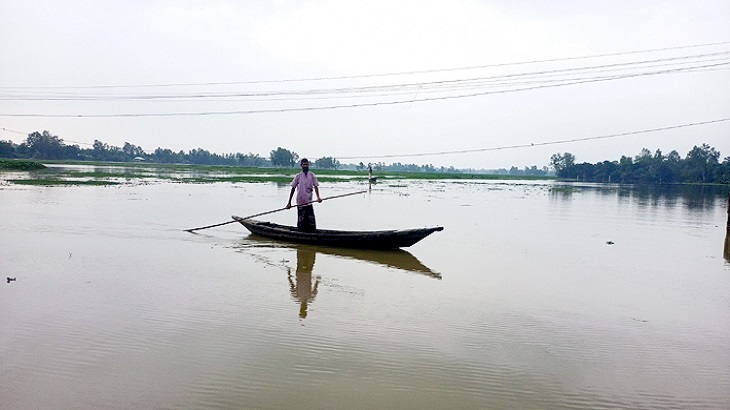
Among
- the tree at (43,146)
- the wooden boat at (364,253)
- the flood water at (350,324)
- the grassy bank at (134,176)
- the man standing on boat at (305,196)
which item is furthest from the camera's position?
the tree at (43,146)

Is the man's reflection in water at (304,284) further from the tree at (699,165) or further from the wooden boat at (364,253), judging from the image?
the tree at (699,165)

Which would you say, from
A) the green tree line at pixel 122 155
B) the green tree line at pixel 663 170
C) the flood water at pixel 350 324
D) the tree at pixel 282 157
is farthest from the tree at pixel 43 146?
the green tree line at pixel 663 170

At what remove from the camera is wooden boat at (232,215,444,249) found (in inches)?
434

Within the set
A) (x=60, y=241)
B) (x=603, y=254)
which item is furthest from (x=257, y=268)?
(x=603, y=254)

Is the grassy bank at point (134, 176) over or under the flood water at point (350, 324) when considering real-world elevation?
over

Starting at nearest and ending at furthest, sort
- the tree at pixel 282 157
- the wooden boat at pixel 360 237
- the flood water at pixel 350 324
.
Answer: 1. the flood water at pixel 350 324
2. the wooden boat at pixel 360 237
3. the tree at pixel 282 157

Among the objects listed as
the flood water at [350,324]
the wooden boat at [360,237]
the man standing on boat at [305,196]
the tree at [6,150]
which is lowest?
the flood water at [350,324]

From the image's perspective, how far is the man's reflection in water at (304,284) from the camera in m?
7.22

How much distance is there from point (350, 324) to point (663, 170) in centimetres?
9498

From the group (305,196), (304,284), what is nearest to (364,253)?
(305,196)

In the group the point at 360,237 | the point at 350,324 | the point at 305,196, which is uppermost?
the point at 305,196

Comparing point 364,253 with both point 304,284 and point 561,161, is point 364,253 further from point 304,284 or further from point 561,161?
point 561,161

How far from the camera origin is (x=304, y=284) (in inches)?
328

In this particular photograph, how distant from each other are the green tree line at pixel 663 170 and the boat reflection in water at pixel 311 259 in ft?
260
